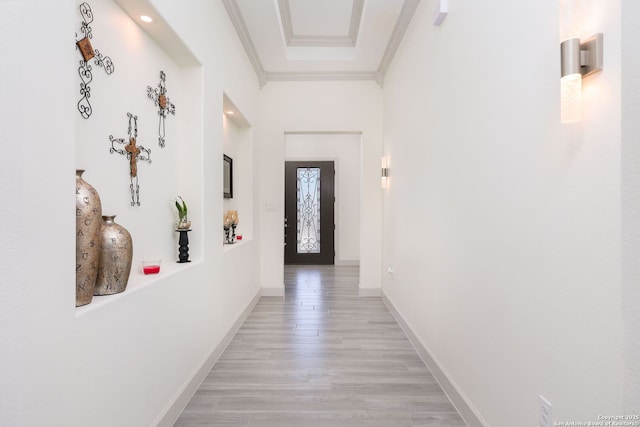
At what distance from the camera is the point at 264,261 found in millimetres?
4750

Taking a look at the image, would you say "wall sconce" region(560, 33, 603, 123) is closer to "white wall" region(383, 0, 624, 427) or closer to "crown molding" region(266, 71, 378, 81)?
"white wall" region(383, 0, 624, 427)

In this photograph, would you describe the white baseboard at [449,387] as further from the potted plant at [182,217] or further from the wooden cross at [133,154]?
the wooden cross at [133,154]

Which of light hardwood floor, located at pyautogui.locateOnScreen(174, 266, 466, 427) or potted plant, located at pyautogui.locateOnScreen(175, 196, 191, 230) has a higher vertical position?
potted plant, located at pyautogui.locateOnScreen(175, 196, 191, 230)

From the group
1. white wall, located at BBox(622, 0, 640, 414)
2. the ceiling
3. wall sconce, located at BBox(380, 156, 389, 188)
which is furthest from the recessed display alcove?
wall sconce, located at BBox(380, 156, 389, 188)

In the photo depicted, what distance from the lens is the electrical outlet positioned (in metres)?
1.24

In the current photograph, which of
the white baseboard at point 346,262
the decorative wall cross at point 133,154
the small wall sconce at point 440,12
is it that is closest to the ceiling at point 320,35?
the small wall sconce at point 440,12

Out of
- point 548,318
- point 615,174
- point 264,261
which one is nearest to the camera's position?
point 615,174

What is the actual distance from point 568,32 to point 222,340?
290 cm

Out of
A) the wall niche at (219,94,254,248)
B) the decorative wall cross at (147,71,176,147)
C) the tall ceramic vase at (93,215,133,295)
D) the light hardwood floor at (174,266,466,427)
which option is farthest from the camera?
the wall niche at (219,94,254,248)

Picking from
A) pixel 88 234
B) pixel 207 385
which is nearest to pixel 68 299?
pixel 88 234

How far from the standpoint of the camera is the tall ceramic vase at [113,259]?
1420 mm

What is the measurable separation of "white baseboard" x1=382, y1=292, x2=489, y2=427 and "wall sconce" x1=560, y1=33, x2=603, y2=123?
1.51m

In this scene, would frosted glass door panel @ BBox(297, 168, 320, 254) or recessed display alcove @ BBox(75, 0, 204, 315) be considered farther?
frosted glass door panel @ BBox(297, 168, 320, 254)

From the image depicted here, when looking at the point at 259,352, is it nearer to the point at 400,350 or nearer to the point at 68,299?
the point at 400,350
